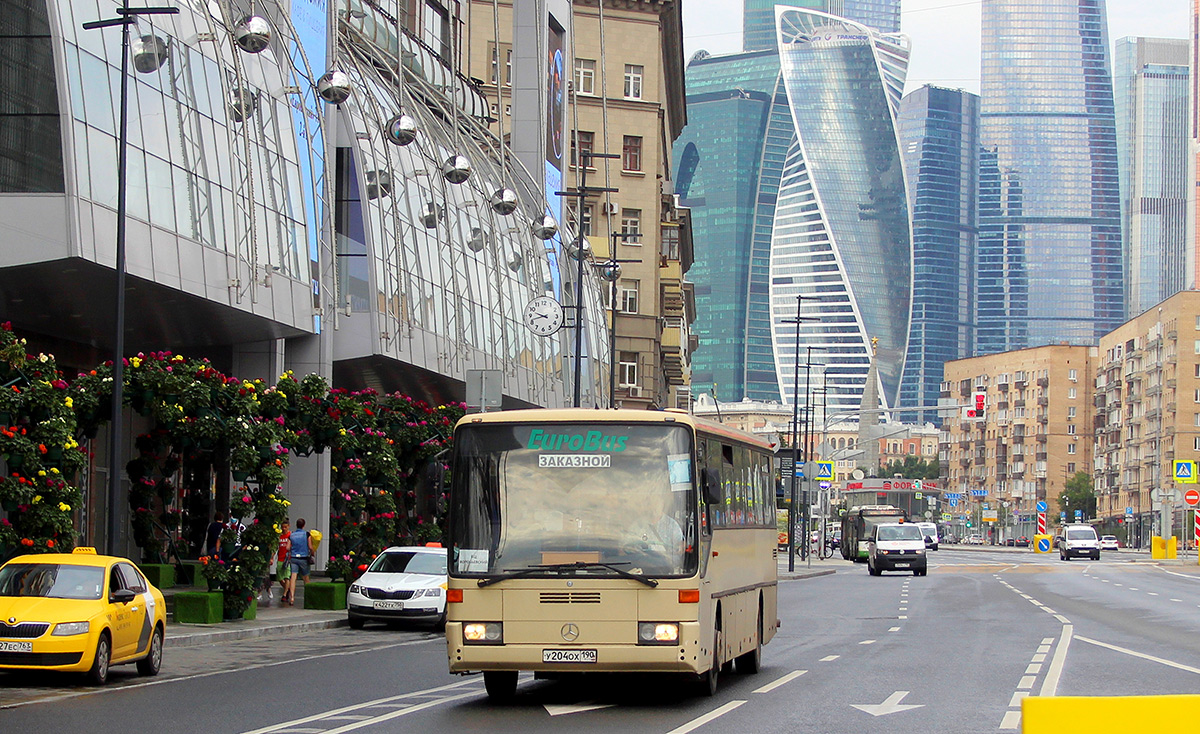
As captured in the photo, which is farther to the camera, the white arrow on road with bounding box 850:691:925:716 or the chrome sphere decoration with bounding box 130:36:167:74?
the chrome sphere decoration with bounding box 130:36:167:74

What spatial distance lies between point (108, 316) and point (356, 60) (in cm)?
1737

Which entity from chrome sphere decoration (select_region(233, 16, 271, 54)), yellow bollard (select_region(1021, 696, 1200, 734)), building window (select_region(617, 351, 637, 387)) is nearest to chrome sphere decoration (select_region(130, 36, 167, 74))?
chrome sphere decoration (select_region(233, 16, 271, 54))

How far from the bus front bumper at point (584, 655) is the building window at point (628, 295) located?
74165 mm

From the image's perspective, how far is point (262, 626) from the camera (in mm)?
27172

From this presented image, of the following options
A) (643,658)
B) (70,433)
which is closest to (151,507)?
(70,433)

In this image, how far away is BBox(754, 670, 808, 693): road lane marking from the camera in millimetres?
17375

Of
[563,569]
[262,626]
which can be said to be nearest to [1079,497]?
[262,626]

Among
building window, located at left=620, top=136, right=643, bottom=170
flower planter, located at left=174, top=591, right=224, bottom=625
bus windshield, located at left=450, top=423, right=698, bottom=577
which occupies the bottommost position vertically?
flower planter, located at left=174, top=591, right=224, bottom=625

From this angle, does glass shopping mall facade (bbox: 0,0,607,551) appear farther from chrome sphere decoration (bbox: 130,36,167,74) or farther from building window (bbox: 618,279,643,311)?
building window (bbox: 618,279,643,311)

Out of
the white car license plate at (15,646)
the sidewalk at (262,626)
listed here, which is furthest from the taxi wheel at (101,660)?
the sidewalk at (262,626)

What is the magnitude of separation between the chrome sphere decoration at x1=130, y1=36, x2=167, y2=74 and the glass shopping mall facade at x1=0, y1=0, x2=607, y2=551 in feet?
0.18

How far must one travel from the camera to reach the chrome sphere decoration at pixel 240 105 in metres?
36.6

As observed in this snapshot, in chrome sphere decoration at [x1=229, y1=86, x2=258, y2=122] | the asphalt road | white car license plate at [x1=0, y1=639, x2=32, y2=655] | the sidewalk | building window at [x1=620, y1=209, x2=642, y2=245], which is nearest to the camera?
the asphalt road

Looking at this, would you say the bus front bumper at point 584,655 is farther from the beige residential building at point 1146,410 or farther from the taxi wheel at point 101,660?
the beige residential building at point 1146,410
